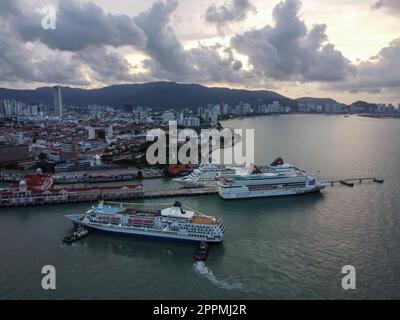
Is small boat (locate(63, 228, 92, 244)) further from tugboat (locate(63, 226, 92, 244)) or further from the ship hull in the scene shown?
the ship hull

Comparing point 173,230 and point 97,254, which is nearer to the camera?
point 97,254

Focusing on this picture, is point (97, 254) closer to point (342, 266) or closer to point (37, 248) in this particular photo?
point (37, 248)

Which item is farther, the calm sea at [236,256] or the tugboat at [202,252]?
the tugboat at [202,252]

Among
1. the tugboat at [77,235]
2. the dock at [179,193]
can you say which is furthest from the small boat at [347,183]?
the tugboat at [77,235]

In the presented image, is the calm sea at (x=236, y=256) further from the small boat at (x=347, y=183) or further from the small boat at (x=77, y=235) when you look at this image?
the small boat at (x=347, y=183)

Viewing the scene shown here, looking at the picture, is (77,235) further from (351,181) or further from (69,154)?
(69,154)

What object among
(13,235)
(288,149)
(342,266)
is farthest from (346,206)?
(288,149)
